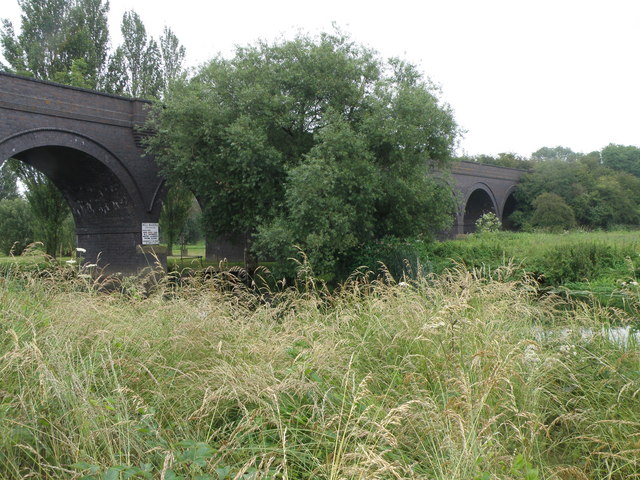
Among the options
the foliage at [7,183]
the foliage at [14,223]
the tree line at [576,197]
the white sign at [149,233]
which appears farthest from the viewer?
the foliage at [7,183]

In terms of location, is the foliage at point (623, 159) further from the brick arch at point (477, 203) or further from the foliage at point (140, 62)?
the foliage at point (140, 62)

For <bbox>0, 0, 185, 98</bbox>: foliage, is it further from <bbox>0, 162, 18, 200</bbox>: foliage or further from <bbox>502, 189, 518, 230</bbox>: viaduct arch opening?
<bbox>502, 189, 518, 230</bbox>: viaduct arch opening

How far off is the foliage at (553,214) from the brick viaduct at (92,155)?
65.4 ft

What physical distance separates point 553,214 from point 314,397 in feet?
108

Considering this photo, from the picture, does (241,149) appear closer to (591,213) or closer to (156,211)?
(156,211)

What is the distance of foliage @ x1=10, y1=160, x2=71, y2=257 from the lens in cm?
1845

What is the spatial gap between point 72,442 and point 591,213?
36.9 metres

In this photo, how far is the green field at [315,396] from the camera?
8.02 feet

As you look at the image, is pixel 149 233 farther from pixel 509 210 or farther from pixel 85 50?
pixel 509 210

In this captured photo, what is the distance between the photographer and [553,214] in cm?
3266

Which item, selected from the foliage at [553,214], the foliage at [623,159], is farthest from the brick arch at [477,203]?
the foliage at [623,159]

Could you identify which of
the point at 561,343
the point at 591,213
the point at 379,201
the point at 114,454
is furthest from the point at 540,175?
the point at 114,454

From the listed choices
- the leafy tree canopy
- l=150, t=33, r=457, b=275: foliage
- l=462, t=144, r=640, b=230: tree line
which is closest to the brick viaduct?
l=150, t=33, r=457, b=275: foliage

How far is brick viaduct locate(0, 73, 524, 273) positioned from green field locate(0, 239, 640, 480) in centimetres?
919
